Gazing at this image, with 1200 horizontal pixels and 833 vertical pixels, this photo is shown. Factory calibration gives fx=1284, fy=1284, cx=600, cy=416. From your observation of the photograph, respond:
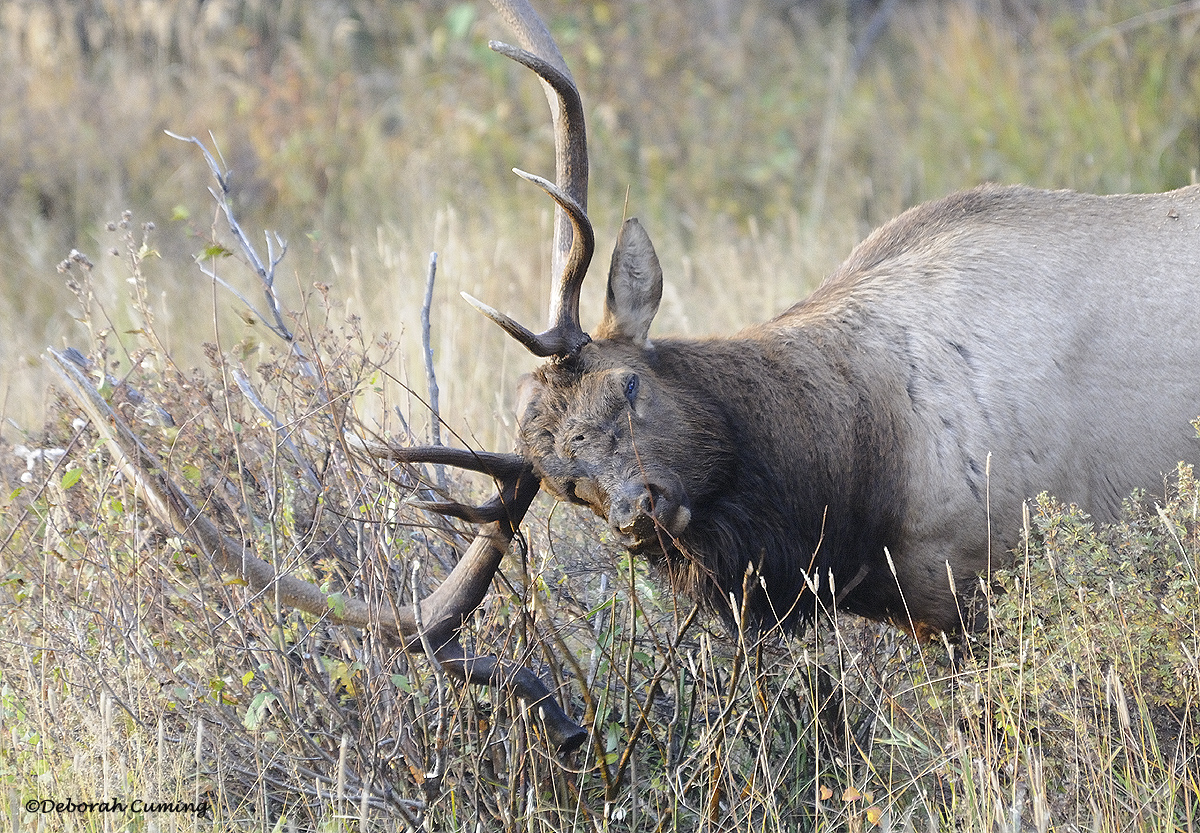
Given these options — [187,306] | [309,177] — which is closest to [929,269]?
[187,306]

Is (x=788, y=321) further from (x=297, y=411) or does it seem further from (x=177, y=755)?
(x=177, y=755)

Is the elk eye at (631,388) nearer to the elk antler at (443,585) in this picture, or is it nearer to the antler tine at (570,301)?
the antler tine at (570,301)

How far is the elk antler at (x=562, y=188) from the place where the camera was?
10.6ft

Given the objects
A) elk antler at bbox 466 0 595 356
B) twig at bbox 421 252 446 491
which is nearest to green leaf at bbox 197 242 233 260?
twig at bbox 421 252 446 491

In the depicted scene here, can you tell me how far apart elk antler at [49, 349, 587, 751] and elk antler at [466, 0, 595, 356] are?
35cm

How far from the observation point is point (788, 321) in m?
3.97

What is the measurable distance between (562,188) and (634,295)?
36 cm

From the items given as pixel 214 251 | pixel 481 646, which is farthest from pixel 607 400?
pixel 214 251

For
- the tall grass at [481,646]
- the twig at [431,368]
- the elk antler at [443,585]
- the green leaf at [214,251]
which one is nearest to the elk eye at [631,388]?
the elk antler at [443,585]

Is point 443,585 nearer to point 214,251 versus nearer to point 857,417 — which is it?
point 214,251

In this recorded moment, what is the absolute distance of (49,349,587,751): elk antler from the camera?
324 cm

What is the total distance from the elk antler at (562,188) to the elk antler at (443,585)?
0.35m

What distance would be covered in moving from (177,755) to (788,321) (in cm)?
218

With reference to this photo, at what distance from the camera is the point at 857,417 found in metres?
3.65
